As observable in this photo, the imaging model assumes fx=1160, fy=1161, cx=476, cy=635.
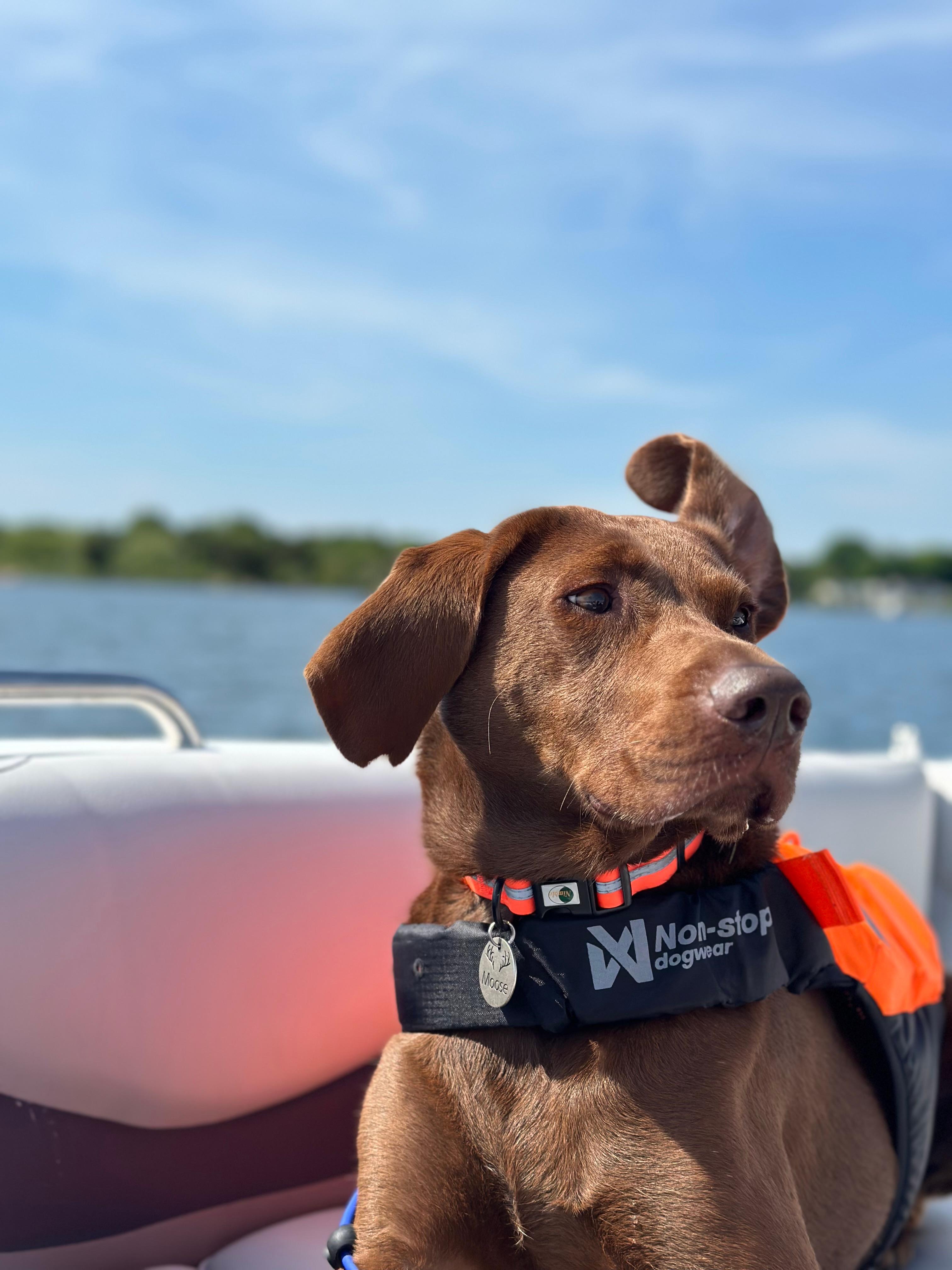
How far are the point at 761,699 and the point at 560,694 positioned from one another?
0.36 metres

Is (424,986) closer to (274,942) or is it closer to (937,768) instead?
(274,942)

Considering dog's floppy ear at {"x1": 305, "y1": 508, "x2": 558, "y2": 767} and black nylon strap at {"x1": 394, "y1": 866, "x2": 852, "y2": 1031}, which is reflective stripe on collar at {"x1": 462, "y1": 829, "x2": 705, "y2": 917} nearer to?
black nylon strap at {"x1": 394, "y1": 866, "x2": 852, "y2": 1031}

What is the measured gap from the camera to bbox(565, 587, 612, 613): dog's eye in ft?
6.18

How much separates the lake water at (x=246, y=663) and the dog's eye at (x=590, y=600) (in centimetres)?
833

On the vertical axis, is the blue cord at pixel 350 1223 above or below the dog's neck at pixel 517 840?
below

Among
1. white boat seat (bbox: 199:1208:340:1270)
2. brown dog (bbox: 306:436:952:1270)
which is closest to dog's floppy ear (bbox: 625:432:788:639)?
brown dog (bbox: 306:436:952:1270)

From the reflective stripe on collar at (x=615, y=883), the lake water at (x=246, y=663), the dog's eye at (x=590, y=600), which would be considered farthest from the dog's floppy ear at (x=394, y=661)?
the lake water at (x=246, y=663)

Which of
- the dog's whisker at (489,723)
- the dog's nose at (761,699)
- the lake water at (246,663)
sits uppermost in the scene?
the dog's nose at (761,699)

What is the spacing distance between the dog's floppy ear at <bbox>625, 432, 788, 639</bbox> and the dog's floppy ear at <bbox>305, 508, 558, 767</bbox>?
0.68 m

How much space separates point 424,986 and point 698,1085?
46 cm

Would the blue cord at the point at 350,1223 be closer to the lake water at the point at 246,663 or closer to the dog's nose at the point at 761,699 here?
the dog's nose at the point at 761,699

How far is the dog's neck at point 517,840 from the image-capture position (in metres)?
1.86

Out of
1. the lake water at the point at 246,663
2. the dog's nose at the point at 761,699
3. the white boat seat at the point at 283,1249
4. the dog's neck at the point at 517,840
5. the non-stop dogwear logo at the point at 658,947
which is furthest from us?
the lake water at the point at 246,663

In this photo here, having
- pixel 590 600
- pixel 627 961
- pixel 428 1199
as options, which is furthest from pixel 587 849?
pixel 428 1199
